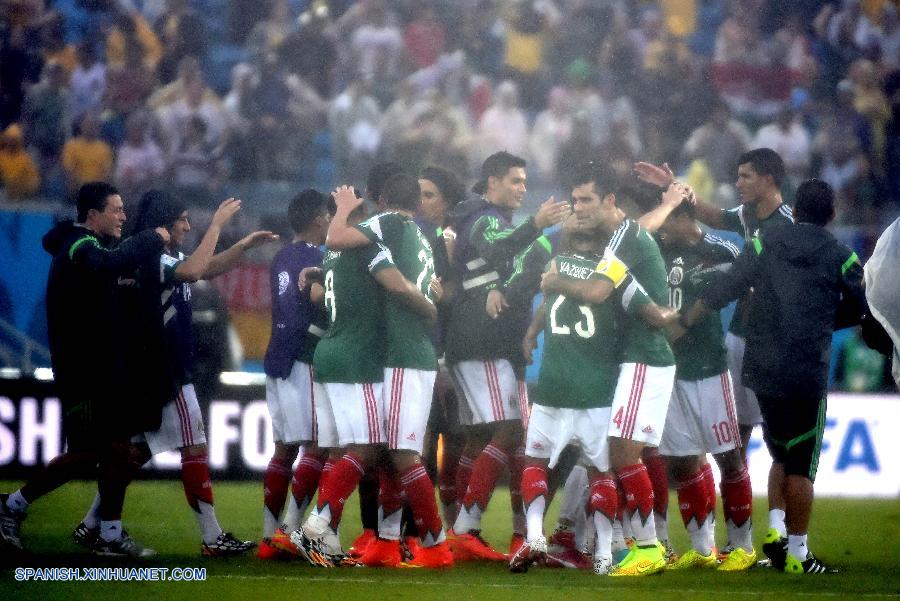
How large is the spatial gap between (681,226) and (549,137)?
7.72 meters

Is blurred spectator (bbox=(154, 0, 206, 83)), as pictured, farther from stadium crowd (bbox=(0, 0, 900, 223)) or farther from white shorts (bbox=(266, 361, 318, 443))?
white shorts (bbox=(266, 361, 318, 443))

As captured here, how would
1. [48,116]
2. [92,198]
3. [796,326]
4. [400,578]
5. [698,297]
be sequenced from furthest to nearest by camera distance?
[48,116]
[92,198]
[698,297]
[796,326]
[400,578]

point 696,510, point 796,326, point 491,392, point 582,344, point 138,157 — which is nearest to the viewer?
point 582,344

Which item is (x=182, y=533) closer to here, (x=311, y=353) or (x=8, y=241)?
(x=311, y=353)

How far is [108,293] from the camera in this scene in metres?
7.99

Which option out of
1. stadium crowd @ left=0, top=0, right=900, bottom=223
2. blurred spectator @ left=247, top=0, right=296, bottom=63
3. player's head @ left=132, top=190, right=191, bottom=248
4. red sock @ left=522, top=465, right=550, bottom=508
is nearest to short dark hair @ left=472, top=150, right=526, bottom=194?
player's head @ left=132, top=190, right=191, bottom=248

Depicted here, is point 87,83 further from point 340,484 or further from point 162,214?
point 340,484

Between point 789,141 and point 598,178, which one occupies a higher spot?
point 789,141

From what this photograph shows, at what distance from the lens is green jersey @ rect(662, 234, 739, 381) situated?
788 centimetres

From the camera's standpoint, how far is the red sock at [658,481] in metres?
7.91

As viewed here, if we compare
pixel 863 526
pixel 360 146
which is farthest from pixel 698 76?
pixel 863 526

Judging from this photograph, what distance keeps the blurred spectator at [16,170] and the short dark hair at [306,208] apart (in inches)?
294

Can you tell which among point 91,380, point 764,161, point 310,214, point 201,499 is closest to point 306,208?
point 310,214

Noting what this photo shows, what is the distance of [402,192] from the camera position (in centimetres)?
761
